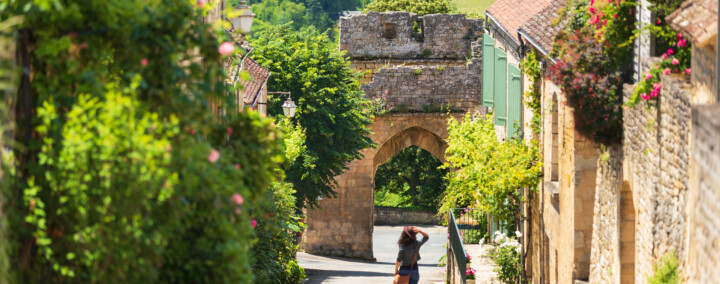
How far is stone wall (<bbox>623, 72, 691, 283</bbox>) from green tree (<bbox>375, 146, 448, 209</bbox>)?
25649mm

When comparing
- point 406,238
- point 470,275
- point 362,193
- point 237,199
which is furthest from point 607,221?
point 362,193

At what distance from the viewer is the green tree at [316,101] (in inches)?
816

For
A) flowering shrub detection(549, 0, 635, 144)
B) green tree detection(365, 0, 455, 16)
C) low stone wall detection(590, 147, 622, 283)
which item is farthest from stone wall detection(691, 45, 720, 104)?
green tree detection(365, 0, 455, 16)

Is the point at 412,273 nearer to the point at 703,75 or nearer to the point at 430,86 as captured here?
the point at 703,75

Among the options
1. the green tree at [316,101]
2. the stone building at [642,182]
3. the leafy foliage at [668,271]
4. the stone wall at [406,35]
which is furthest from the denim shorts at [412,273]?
the stone wall at [406,35]

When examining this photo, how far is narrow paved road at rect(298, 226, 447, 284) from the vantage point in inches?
797

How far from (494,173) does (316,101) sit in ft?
25.5

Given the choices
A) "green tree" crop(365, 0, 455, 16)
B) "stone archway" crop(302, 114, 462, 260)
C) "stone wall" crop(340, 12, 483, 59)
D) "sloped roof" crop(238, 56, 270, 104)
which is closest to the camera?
Answer: "sloped roof" crop(238, 56, 270, 104)

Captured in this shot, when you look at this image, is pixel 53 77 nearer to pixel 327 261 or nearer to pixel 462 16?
pixel 327 261

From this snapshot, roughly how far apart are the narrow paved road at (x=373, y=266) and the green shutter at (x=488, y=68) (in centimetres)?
265

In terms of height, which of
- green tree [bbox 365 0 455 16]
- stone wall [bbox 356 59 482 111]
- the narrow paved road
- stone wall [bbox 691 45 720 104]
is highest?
green tree [bbox 365 0 455 16]

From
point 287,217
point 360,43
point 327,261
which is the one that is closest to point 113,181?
point 287,217

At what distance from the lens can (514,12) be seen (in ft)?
52.5

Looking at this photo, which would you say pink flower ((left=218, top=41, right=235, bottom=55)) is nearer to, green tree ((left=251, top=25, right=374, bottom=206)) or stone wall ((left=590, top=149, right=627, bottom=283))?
stone wall ((left=590, top=149, right=627, bottom=283))
